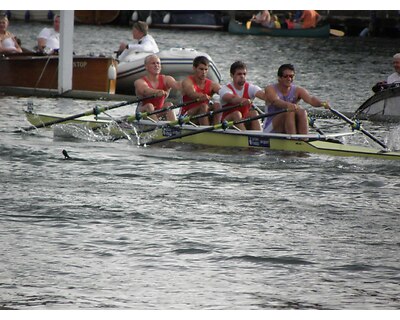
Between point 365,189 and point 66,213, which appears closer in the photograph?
point 66,213

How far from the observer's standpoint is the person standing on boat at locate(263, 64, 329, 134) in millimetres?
16688

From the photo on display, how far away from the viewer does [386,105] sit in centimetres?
2080

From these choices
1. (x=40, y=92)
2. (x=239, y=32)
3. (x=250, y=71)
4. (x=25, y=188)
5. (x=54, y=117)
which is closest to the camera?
(x=25, y=188)

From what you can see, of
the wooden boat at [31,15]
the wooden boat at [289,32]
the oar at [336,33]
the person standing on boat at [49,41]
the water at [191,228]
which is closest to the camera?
the water at [191,228]

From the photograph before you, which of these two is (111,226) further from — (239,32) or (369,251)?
(239,32)

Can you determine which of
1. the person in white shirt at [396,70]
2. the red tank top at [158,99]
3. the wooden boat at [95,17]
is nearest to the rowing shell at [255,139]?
the red tank top at [158,99]

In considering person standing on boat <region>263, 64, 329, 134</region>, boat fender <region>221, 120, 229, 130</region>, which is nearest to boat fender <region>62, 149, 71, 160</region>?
boat fender <region>221, 120, 229, 130</region>

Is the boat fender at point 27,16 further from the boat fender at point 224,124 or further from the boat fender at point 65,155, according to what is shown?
the boat fender at point 224,124

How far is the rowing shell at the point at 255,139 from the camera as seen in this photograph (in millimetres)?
16344

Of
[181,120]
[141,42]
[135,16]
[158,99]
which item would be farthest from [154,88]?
[135,16]

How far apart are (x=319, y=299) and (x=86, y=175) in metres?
6.25

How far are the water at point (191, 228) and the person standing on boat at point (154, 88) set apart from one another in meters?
0.62

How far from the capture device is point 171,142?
1797cm

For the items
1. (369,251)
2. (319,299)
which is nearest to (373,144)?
(369,251)
